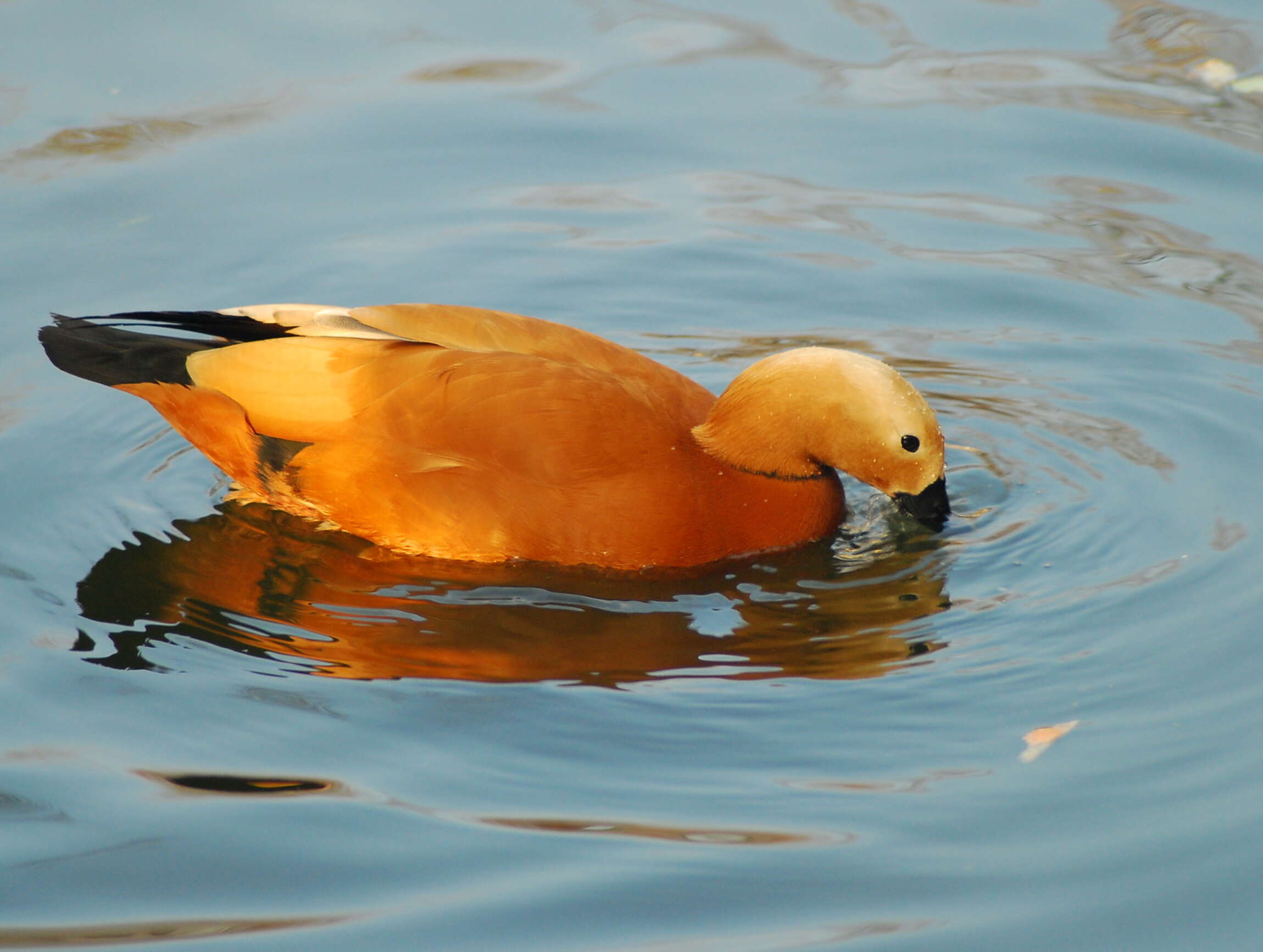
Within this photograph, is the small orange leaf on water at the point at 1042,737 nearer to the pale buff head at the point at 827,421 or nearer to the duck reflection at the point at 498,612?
the duck reflection at the point at 498,612

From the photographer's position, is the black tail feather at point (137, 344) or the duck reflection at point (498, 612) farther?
the black tail feather at point (137, 344)

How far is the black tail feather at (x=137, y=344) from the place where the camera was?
17.7 ft

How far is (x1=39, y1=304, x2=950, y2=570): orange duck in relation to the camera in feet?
16.6

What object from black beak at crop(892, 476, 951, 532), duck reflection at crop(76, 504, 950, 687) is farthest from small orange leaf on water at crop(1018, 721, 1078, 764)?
black beak at crop(892, 476, 951, 532)

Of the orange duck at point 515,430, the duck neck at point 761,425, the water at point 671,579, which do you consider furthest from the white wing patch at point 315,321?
the duck neck at point 761,425

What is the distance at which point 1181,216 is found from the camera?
25.1ft

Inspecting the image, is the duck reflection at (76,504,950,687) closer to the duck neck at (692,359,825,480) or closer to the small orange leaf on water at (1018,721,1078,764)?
the duck neck at (692,359,825,480)

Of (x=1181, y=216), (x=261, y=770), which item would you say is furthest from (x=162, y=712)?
(x=1181, y=216)

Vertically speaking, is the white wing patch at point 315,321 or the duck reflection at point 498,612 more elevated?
the white wing patch at point 315,321

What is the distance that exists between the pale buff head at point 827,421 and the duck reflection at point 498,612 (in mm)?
336

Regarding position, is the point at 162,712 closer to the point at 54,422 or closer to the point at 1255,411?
the point at 54,422

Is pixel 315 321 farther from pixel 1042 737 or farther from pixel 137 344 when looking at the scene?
pixel 1042 737

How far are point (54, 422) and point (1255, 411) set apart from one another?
187 inches

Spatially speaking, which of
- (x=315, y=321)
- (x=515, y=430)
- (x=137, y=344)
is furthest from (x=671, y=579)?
(x=137, y=344)
